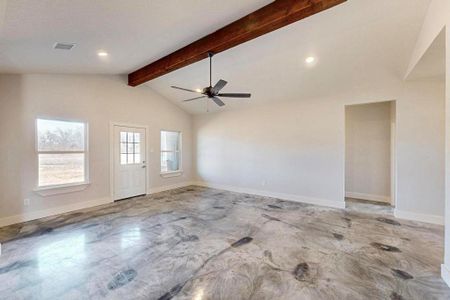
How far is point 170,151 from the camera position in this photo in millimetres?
7168

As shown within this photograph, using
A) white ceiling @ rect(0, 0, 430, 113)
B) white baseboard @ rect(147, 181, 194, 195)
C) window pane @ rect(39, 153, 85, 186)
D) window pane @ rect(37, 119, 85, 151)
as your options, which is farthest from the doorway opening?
window pane @ rect(37, 119, 85, 151)

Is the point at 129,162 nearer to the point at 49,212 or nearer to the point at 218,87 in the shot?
the point at 49,212

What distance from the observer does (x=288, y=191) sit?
18.6ft

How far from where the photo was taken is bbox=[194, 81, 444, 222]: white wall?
3.89m

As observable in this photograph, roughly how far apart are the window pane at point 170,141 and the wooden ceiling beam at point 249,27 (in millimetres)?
2948

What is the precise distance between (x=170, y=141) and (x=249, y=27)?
16.5 ft

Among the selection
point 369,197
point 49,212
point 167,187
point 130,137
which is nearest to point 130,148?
point 130,137

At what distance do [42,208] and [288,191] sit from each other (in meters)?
5.59

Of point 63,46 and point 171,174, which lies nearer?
point 63,46

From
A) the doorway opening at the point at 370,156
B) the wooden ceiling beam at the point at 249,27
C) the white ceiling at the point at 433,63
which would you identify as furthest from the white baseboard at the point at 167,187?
the white ceiling at the point at 433,63

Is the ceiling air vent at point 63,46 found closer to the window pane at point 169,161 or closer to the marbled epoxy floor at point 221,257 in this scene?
the marbled epoxy floor at point 221,257

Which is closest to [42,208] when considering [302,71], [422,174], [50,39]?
[50,39]

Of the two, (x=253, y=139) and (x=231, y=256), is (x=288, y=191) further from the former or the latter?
(x=231, y=256)

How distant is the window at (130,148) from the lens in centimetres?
568
